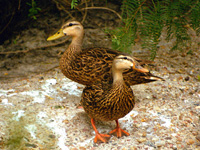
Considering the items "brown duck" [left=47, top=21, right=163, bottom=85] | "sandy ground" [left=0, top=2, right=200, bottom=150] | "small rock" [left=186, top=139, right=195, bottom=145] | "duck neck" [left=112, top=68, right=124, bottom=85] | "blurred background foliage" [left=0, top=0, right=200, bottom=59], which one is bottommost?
"sandy ground" [left=0, top=2, right=200, bottom=150]

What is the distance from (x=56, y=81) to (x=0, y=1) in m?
2.25

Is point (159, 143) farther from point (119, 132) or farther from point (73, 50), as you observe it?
point (73, 50)

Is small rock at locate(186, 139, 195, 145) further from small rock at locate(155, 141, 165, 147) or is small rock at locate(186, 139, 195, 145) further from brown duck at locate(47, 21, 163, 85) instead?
brown duck at locate(47, 21, 163, 85)

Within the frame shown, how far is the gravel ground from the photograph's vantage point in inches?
127

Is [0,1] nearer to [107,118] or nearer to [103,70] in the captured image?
[103,70]

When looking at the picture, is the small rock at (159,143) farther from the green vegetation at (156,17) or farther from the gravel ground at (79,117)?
the green vegetation at (156,17)

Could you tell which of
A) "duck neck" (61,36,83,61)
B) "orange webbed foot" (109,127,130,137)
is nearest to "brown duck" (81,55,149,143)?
"orange webbed foot" (109,127,130,137)

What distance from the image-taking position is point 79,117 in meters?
3.70

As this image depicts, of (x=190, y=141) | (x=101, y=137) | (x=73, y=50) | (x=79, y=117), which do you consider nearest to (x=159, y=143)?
(x=190, y=141)

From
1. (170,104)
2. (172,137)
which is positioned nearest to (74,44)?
(170,104)

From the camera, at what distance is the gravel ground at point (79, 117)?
3.22 metres

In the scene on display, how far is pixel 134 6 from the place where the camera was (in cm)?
405

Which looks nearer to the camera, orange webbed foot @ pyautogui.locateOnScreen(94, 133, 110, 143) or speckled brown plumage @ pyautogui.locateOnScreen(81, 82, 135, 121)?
speckled brown plumage @ pyautogui.locateOnScreen(81, 82, 135, 121)

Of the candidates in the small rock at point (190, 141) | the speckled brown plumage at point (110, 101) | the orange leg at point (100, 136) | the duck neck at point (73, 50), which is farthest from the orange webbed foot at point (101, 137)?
the duck neck at point (73, 50)
